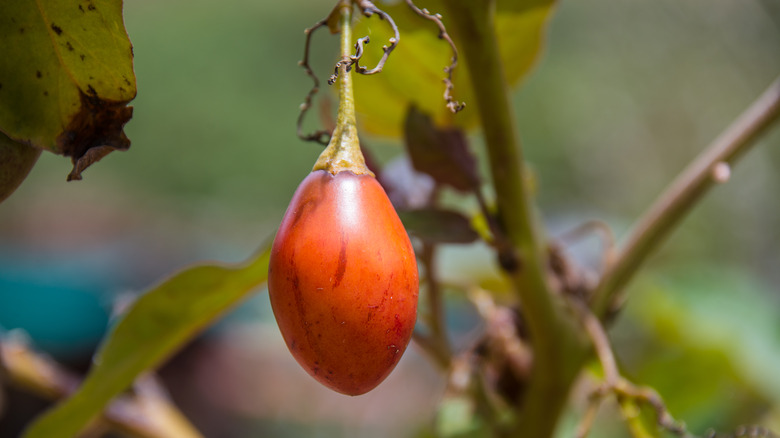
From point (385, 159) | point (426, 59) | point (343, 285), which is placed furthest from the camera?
point (385, 159)

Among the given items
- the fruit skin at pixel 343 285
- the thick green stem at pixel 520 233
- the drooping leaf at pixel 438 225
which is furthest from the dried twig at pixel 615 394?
the fruit skin at pixel 343 285

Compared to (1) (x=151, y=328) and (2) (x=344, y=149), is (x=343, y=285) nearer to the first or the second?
(2) (x=344, y=149)

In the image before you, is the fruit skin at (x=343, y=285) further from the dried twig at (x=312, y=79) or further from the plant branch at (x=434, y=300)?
the plant branch at (x=434, y=300)

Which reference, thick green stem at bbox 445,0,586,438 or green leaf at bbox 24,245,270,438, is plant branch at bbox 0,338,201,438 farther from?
thick green stem at bbox 445,0,586,438

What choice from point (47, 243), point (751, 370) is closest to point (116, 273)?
point (47, 243)

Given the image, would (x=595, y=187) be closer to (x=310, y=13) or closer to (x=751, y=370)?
(x=751, y=370)

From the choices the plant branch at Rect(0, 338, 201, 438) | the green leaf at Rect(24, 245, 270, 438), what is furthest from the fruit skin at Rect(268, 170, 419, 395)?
the plant branch at Rect(0, 338, 201, 438)

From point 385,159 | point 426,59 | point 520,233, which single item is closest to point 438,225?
point 520,233

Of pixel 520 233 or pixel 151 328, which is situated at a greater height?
pixel 520 233
